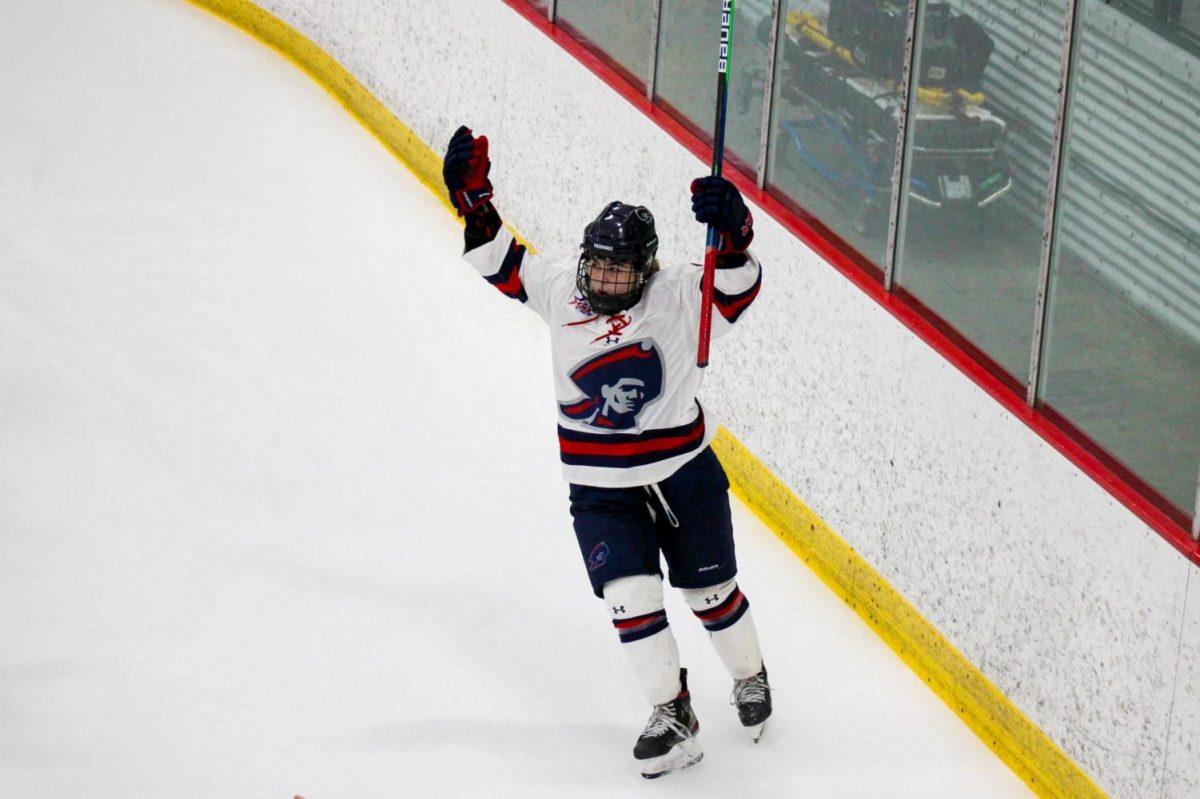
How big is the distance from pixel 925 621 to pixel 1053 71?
1443 mm

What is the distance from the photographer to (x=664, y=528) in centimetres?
401

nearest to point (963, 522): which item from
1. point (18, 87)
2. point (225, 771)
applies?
point (225, 771)

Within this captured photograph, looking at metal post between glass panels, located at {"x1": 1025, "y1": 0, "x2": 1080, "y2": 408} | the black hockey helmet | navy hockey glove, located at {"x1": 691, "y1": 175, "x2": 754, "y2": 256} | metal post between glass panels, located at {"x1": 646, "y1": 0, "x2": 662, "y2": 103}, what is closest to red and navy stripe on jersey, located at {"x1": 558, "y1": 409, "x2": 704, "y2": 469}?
the black hockey helmet

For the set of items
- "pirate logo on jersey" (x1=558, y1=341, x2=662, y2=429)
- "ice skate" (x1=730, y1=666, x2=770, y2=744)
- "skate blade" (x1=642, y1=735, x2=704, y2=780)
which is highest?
"pirate logo on jersey" (x1=558, y1=341, x2=662, y2=429)

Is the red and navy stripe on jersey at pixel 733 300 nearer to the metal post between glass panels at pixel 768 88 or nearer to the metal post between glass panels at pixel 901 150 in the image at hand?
the metal post between glass panels at pixel 901 150

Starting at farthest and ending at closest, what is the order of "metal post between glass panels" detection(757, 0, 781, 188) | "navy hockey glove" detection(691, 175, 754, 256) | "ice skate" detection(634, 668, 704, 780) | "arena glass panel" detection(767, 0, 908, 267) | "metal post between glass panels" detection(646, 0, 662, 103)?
1. "metal post between glass panels" detection(646, 0, 662, 103)
2. "metal post between glass panels" detection(757, 0, 781, 188)
3. "arena glass panel" detection(767, 0, 908, 267)
4. "ice skate" detection(634, 668, 704, 780)
5. "navy hockey glove" detection(691, 175, 754, 256)

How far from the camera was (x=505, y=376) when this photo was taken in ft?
18.4

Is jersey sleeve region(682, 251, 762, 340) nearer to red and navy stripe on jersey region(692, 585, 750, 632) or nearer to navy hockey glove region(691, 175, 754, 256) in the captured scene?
navy hockey glove region(691, 175, 754, 256)

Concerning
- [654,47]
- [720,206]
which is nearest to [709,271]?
[720,206]

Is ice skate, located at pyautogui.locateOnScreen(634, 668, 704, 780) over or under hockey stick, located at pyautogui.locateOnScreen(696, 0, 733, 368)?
under

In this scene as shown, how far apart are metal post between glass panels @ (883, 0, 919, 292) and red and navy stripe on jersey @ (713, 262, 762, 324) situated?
897mm

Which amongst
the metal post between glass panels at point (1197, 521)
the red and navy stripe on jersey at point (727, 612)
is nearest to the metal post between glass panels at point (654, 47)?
the red and navy stripe on jersey at point (727, 612)

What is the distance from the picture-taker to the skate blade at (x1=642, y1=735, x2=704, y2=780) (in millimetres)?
3945

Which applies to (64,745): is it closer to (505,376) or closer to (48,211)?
(505,376)
